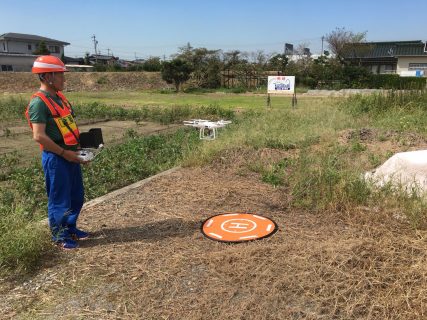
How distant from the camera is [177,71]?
28.3 metres

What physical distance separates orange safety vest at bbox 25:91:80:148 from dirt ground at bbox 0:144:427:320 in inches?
34.6

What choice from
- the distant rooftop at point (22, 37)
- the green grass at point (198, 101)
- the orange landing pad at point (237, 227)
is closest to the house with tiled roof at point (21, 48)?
the distant rooftop at point (22, 37)

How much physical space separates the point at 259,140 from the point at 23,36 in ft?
181

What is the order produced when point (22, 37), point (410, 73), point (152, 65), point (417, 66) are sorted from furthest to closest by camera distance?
point (22, 37)
point (152, 65)
point (417, 66)
point (410, 73)

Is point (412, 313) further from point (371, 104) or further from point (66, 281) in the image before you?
point (371, 104)

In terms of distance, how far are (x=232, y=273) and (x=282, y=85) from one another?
14.0 m

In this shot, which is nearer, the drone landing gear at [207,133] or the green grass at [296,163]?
the green grass at [296,163]

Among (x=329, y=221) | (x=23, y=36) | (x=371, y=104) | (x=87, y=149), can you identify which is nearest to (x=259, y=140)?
(x=329, y=221)

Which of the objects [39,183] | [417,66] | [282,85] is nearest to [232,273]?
[39,183]

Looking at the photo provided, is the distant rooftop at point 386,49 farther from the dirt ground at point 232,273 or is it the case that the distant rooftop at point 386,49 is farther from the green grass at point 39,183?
the dirt ground at point 232,273

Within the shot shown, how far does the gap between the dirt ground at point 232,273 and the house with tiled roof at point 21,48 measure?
4560cm

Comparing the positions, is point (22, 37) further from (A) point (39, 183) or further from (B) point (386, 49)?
(A) point (39, 183)

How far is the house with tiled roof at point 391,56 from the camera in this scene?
32.5 m

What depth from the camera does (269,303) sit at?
2.32 meters
